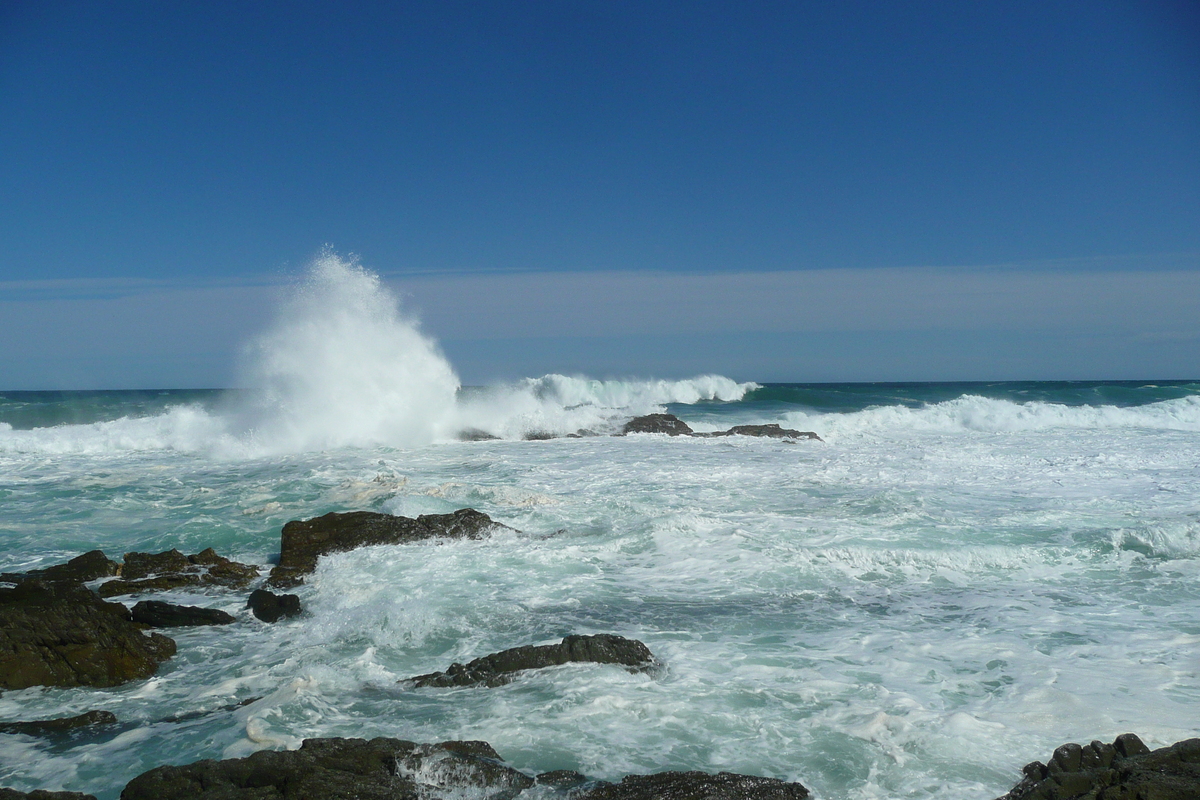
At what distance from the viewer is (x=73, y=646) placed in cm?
555

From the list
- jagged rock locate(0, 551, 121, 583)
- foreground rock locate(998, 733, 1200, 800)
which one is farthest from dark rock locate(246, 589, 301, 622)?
foreground rock locate(998, 733, 1200, 800)

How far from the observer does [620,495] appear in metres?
12.1

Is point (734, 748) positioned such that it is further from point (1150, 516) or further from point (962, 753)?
point (1150, 516)

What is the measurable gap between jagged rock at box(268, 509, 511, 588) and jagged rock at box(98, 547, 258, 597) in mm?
494

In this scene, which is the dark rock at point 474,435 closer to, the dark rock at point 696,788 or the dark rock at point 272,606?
the dark rock at point 272,606

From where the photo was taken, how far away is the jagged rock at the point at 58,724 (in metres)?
4.55

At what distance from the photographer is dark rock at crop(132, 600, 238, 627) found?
21.8 ft

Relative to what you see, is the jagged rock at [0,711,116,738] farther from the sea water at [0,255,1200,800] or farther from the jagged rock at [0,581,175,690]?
the jagged rock at [0,581,175,690]

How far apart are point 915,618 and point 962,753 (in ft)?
8.43

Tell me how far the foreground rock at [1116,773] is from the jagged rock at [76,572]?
8.65 meters

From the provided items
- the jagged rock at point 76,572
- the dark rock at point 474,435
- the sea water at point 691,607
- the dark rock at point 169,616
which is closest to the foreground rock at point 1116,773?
the sea water at point 691,607

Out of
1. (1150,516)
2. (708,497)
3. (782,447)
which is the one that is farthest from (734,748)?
(782,447)

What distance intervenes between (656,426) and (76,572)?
16.1 meters

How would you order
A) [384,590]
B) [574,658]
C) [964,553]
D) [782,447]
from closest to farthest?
[574,658] < [384,590] < [964,553] < [782,447]
